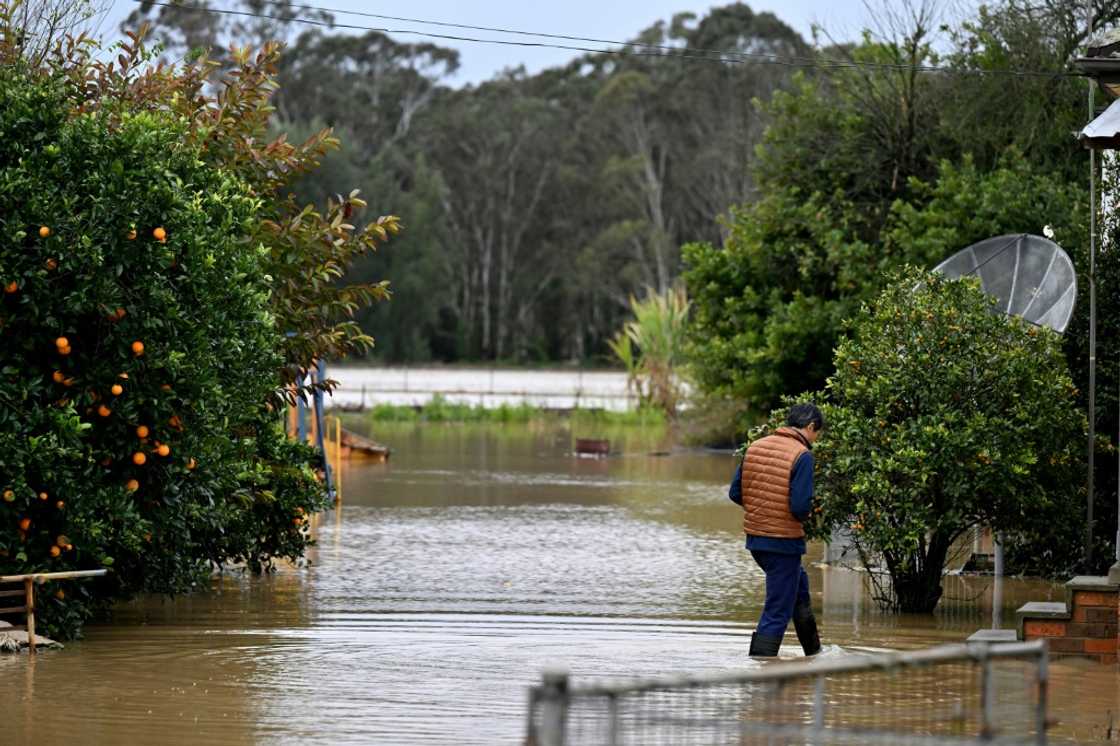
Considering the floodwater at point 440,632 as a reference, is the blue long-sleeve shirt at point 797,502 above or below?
above

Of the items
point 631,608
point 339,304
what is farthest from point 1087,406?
point 339,304

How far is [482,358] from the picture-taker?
8338 cm

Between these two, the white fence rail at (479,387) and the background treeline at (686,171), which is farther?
the white fence rail at (479,387)

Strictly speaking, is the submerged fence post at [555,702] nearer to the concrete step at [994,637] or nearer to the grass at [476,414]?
the concrete step at [994,637]

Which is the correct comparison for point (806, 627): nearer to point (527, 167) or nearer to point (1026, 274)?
point (1026, 274)

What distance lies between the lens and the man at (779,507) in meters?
11.1

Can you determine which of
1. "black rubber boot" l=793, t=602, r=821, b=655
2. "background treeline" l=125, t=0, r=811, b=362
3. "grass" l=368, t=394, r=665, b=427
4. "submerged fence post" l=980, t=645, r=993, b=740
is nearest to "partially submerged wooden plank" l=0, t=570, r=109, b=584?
"black rubber boot" l=793, t=602, r=821, b=655

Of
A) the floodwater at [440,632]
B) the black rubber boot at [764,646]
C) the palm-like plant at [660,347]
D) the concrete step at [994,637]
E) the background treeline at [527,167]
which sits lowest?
the floodwater at [440,632]

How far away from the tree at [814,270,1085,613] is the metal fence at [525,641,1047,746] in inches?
121

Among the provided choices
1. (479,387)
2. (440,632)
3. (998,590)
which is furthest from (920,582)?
(479,387)

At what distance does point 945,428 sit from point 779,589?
2.81 metres

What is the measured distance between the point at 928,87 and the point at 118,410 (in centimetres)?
1692

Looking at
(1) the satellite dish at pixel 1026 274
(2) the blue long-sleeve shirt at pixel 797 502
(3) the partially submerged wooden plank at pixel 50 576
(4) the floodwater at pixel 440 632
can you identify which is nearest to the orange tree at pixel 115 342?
(3) the partially submerged wooden plank at pixel 50 576

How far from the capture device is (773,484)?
11.2 m
